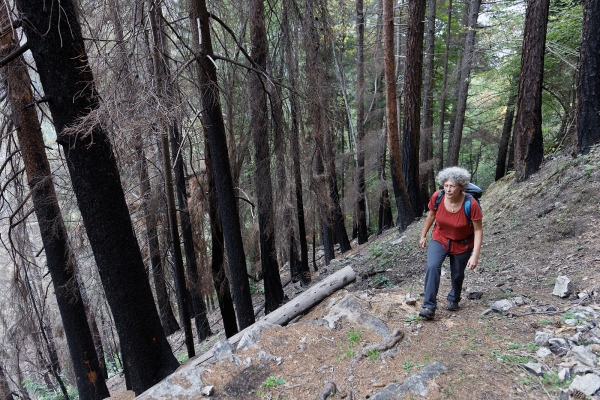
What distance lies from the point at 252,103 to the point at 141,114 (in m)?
3.08

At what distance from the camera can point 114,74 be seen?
4.38m

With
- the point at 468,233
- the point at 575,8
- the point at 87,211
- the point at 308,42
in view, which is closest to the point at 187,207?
the point at 87,211

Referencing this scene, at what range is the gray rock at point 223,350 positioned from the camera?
13.1ft

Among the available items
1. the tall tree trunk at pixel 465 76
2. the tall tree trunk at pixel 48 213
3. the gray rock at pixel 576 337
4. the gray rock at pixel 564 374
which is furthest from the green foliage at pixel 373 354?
the tall tree trunk at pixel 465 76

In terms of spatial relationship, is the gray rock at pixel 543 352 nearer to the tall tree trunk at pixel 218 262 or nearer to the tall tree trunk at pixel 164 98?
the tall tree trunk at pixel 164 98

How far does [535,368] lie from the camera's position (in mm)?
3012

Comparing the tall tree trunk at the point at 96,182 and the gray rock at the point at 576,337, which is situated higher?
the tall tree trunk at the point at 96,182

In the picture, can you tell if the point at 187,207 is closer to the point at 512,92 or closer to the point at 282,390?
the point at 282,390

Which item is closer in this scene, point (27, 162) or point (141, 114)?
point (141, 114)

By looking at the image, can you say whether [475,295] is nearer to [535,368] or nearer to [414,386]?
[535,368]

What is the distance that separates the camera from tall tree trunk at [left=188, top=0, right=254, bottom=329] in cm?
553

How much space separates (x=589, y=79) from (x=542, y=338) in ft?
17.7

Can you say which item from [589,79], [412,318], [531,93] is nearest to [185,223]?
[412,318]

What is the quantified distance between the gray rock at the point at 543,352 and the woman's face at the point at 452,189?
1.68m
